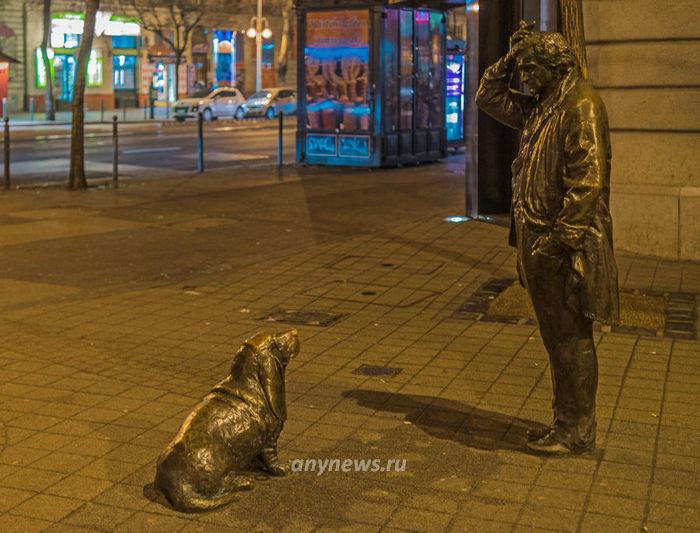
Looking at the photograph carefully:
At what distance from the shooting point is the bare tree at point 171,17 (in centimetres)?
5388

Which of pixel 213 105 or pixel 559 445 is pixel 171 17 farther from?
pixel 559 445

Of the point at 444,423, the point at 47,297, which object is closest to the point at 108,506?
the point at 444,423

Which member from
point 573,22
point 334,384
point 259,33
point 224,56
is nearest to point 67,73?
point 259,33

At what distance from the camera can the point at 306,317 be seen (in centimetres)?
933

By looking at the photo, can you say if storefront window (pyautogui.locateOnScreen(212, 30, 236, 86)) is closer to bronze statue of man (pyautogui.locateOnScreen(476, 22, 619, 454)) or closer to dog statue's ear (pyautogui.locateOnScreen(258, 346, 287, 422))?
bronze statue of man (pyautogui.locateOnScreen(476, 22, 619, 454))

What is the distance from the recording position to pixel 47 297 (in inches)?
400

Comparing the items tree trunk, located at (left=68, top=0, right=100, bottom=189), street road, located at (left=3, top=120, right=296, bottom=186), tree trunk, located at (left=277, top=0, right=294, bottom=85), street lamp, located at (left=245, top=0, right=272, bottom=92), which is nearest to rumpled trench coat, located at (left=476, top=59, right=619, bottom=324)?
tree trunk, located at (left=68, top=0, right=100, bottom=189)

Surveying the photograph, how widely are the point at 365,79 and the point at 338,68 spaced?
648mm

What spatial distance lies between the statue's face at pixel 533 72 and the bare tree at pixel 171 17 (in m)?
48.7

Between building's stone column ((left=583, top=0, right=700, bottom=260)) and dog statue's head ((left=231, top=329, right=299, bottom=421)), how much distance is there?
7.42 metres

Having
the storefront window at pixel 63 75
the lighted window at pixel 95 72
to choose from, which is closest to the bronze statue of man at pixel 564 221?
the storefront window at pixel 63 75

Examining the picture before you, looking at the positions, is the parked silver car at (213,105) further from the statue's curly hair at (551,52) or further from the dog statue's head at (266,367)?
the dog statue's head at (266,367)

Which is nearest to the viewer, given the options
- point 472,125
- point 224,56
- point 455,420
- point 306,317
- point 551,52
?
point 551,52

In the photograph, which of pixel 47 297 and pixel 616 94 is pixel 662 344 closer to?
pixel 616 94
